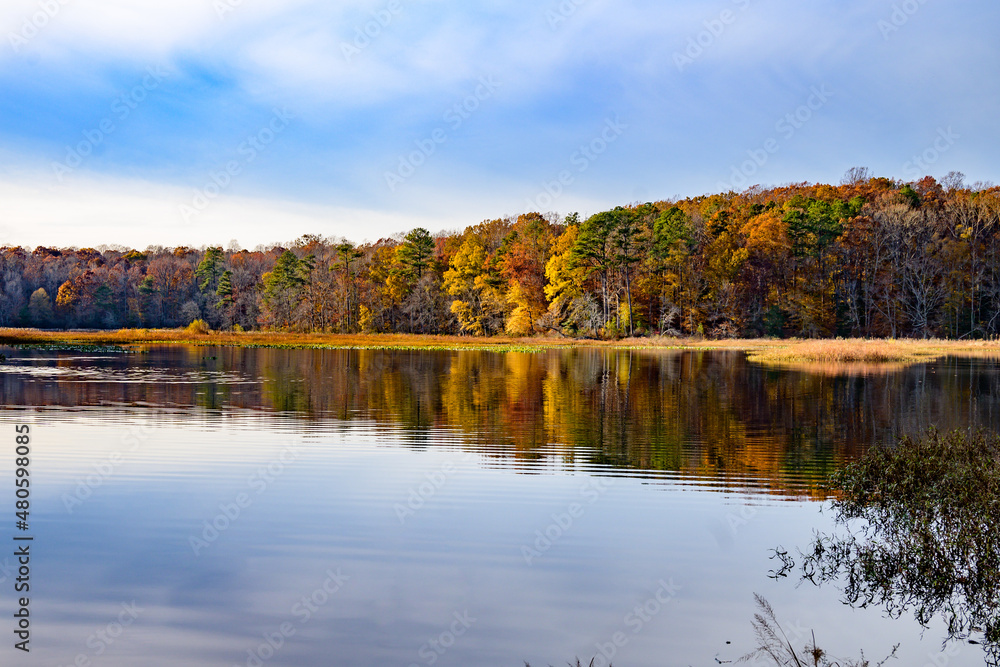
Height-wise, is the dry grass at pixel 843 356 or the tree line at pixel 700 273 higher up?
the tree line at pixel 700 273

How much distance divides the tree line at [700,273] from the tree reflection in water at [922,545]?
68.7m

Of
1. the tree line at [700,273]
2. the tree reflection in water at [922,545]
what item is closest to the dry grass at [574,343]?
the tree line at [700,273]

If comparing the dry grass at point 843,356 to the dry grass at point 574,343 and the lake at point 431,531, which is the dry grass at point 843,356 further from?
the lake at point 431,531

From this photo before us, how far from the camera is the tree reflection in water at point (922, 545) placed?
23.9 feet

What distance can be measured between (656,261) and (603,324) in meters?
9.92

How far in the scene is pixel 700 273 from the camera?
270 feet

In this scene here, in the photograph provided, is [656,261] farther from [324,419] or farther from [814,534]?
[814,534]

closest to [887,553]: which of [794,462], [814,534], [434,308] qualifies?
[814,534]

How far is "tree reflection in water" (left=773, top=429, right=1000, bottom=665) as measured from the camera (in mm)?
7281

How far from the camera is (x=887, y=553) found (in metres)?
8.46

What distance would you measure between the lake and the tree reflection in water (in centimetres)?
38

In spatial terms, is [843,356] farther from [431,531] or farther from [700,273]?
[431,531]

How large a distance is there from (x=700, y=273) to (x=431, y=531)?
253 ft

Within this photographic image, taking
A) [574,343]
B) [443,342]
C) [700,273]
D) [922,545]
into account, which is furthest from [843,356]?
[922,545]
